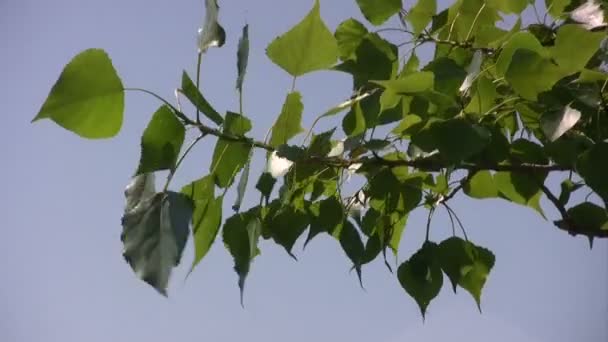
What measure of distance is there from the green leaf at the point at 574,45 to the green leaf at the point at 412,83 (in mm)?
59

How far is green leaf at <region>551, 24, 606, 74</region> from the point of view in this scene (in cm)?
27

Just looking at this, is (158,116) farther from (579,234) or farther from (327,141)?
(579,234)

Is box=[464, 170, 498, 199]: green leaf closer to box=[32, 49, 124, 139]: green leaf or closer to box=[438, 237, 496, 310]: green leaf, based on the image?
box=[438, 237, 496, 310]: green leaf

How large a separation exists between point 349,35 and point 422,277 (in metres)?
0.13

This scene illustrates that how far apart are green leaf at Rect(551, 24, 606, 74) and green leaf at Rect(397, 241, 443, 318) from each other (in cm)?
11

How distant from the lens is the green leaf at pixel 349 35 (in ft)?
1.14

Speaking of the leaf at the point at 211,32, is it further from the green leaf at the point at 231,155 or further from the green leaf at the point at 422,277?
the green leaf at the point at 422,277

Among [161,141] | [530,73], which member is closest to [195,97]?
[161,141]

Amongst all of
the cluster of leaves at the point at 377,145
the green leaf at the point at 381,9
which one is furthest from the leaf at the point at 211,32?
the green leaf at the point at 381,9

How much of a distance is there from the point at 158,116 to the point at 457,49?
0.18m

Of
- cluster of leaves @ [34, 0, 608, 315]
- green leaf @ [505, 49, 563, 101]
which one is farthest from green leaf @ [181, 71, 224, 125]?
green leaf @ [505, 49, 563, 101]

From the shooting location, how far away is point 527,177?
12.8 inches

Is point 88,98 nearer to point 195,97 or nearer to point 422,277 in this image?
point 195,97

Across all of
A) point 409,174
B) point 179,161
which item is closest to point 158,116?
point 179,161
